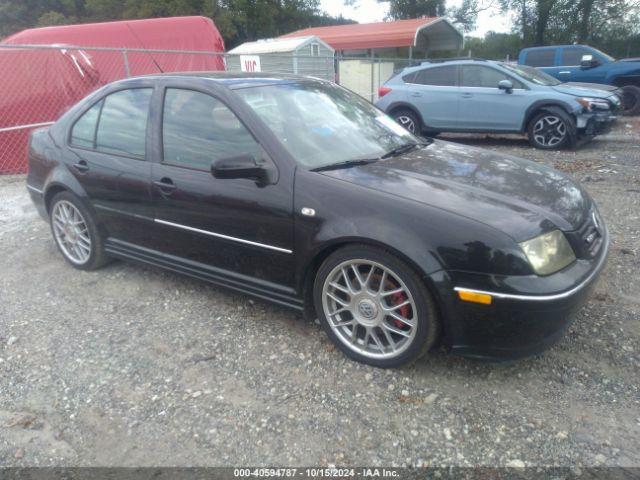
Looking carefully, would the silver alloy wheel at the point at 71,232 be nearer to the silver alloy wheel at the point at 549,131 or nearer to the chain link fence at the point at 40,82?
the chain link fence at the point at 40,82

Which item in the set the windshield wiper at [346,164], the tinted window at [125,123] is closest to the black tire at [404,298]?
the windshield wiper at [346,164]

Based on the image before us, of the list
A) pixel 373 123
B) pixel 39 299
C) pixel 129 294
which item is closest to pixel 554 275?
pixel 373 123

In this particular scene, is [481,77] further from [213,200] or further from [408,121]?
[213,200]

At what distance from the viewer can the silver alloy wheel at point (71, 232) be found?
4.29 metres

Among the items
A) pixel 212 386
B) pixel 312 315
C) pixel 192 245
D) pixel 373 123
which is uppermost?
pixel 373 123

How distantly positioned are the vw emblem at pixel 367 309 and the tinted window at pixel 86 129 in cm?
260

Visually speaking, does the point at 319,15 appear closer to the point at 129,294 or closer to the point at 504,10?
the point at 504,10

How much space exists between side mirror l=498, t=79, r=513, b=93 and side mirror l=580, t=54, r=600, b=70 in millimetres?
5737

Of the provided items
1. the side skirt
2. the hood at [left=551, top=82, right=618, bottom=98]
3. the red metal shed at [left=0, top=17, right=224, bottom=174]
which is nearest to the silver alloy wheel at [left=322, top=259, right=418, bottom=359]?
the side skirt

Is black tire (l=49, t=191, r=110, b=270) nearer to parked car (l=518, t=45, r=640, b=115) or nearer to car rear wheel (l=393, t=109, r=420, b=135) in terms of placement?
car rear wheel (l=393, t=109, r=420, b=135)

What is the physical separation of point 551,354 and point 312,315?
1425 millimetres

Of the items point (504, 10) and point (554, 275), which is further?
point (504, 10)

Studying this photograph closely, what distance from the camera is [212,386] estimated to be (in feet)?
9.30

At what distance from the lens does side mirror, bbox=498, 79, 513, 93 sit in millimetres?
9030
